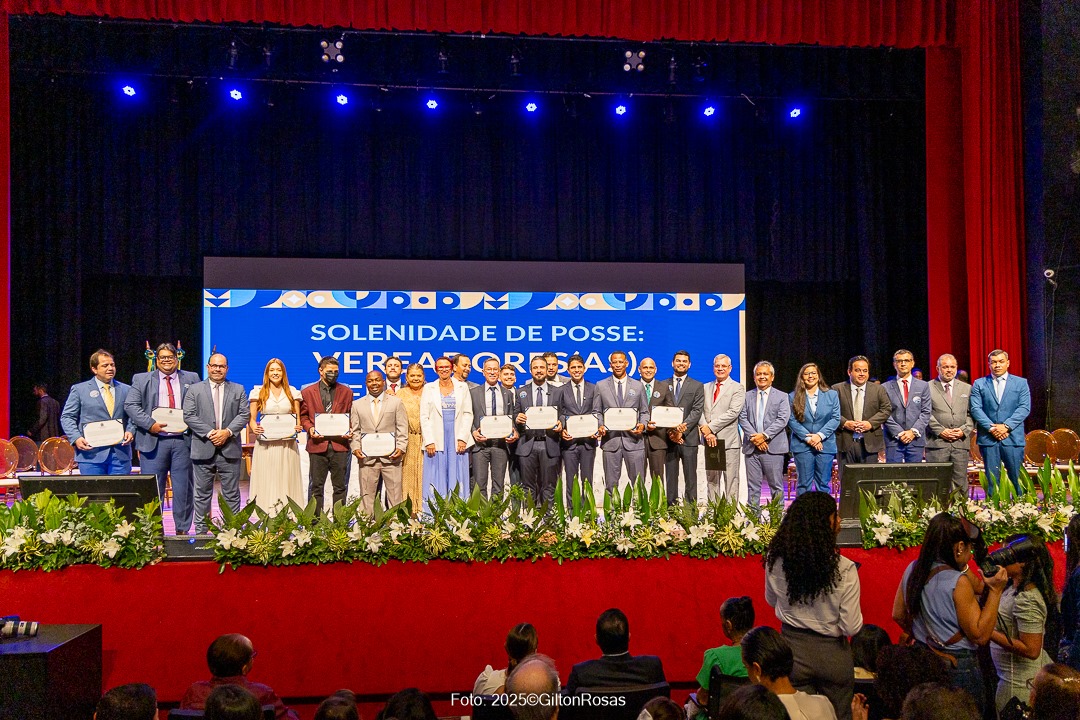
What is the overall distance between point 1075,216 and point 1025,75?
72.6 inches

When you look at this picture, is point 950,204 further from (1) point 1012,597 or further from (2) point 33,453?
(2) point 33,453

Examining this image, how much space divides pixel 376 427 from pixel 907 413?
4485 mm

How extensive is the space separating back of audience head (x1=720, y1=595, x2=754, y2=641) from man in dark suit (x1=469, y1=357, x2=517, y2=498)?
4147mm

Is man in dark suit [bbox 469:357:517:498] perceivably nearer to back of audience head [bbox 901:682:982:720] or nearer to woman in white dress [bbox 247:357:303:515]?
woman in white dress [bbox 247:357:303:515]

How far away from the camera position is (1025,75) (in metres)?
9.62

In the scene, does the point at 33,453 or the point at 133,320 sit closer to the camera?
the point at 33,453

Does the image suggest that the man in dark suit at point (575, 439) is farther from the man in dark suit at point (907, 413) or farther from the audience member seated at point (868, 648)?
the audience member seated at point (868, 648)

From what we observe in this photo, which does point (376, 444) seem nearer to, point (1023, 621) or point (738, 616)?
point (738, 616)

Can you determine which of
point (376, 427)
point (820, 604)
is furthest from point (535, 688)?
point (376, 427)

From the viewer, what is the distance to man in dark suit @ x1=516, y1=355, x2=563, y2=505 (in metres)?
7.47

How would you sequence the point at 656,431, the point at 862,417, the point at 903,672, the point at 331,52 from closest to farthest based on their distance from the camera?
1. the point at 903,672
2. the point at 862,417
3. the point at 656,431
4. the point at 331,52

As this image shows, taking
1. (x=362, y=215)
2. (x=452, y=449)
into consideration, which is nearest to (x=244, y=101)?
(x=362, y=215)

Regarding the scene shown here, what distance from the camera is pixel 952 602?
10.4ft

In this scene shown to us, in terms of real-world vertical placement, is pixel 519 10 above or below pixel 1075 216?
above
